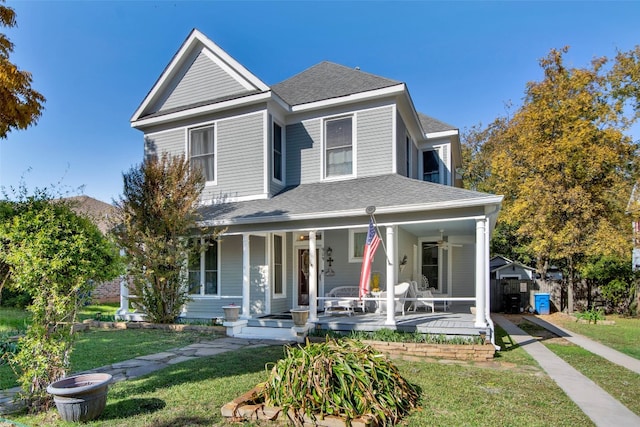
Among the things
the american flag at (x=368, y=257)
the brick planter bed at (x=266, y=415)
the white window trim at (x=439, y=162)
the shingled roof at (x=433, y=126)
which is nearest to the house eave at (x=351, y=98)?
the american flag at (x=368, y=257)

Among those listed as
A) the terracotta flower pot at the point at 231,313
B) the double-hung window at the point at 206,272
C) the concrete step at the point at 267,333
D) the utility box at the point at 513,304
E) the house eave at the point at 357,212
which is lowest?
the utility box at the point at 513,304

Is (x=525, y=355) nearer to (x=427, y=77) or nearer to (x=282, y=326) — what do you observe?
(x=282, y=326)

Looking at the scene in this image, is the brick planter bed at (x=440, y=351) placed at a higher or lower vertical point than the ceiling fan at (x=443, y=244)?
lower

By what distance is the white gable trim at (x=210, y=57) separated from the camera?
39.3 feet

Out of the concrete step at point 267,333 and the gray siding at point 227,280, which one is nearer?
the concrete step at point 267,333

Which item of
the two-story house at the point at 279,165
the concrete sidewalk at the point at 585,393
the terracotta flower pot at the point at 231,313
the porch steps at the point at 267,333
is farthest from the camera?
the two-story house at the point at 279,165

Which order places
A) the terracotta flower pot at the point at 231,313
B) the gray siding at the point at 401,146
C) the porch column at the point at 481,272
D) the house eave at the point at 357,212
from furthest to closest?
the gray siding at the point at 401,146 < the terracotta flower pot at the point at 231,313 < the porch column at the point at 481,272 < the house eave at the point at 357,212

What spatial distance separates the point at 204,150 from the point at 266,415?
9.98 metres

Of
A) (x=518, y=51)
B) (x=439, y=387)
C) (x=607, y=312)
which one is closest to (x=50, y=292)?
(x=439, y=387)

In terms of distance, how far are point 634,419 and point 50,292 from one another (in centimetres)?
695

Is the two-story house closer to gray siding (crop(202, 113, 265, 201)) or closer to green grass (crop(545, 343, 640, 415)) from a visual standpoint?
gray siding (crop(202, 113, 265, 201))

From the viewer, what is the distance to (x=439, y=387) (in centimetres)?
564

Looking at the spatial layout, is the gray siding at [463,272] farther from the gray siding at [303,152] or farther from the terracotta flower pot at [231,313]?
the terracotta flower pot at [231,313]

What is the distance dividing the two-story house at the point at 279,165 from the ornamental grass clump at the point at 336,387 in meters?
5.02
